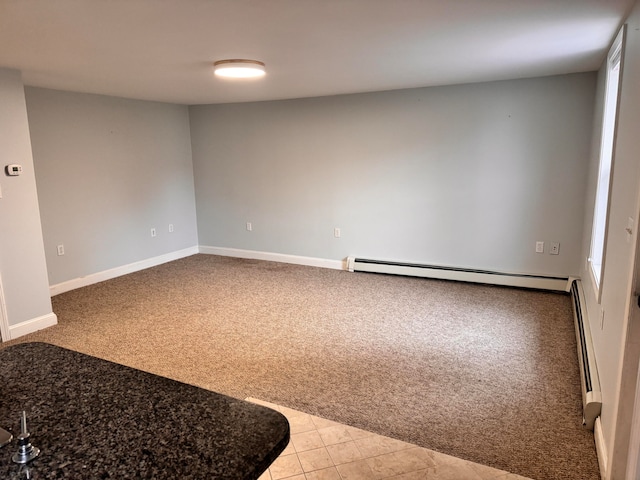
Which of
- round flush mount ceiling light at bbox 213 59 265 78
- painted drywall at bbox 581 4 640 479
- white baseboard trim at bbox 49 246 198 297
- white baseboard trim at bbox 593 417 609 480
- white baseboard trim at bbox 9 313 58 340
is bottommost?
white baseboard trim at bbox 593 417 609 480

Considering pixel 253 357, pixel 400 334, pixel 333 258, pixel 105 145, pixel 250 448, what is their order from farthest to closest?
1. pixel 333 258
2. pixel 105 145
3. pixel 400 334
4. pixel 253 357
5. pixel 250 448

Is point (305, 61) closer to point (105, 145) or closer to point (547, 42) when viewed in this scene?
point (547, 42)

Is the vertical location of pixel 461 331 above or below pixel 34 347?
below

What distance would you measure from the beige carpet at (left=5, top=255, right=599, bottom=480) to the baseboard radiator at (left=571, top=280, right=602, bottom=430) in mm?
82

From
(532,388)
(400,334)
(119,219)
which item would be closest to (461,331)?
(400,334)

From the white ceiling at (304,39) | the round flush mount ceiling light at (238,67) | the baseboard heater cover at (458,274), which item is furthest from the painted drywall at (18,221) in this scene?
the baseboard heater cover at (458,274)

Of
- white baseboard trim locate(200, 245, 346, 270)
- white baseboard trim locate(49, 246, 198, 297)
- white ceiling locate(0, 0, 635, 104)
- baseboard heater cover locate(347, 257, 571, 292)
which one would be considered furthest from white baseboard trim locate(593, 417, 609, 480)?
white baseboard trim locate(49, 246, 198, 297)

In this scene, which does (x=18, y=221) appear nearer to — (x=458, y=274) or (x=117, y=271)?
(x=117, y=271)

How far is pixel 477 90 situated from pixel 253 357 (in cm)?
350

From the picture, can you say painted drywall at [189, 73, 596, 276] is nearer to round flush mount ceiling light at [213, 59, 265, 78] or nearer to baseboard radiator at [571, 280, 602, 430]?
baseboard radiator at [571, 280, 602, 430]

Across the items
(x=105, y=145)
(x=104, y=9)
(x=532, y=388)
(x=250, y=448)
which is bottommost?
(x=532, y=388)

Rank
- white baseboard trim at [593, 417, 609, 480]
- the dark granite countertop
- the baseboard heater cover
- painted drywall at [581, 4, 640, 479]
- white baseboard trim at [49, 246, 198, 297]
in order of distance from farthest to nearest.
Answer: white baseboard trim at [49, 246, 198, 297] < the baseboard heater cover < white baseboard trim at [593, 417, 609, 480] < painted drywall at [581, 4, 640, 479] < the dark granite countertop

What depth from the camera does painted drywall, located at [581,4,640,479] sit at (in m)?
1.77

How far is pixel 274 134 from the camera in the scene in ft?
18.8
